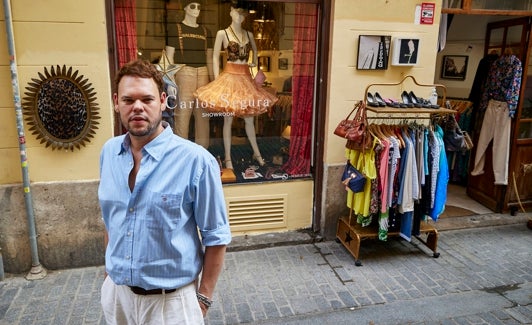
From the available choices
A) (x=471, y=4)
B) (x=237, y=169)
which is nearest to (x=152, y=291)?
(x=237, y=169)

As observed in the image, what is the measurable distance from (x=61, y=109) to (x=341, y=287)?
3.21 m

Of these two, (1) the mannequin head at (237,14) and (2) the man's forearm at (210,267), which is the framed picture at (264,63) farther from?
(2) the man's forearm at (210,267)

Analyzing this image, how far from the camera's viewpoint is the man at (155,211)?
1947mm

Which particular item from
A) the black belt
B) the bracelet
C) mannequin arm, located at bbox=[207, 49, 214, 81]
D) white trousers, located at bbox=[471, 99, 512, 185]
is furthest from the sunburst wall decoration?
white trousers, located at bbox=[471, 99, 512, 185]

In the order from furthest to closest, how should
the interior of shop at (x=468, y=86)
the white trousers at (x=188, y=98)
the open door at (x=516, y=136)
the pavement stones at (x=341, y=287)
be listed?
1. the interior of shop at (x=468, y=86)
2. the open door at (x=516, y=136)
3. the white trousers at (x=188, y=98)
4. the pavement stones at (x=341, y=287)

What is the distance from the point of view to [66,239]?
13.6ft

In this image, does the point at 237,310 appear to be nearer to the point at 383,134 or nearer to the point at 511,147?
the point at 383,134

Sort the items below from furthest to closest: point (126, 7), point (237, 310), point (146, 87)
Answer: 1. point (126, 7)
2. point (237, 310)
3. point (146, 87)

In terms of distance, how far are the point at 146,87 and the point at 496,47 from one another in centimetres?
588

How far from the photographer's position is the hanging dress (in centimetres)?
461

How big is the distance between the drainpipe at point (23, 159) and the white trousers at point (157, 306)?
2.25 metres

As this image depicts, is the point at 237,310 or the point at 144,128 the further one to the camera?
the point at 237,310

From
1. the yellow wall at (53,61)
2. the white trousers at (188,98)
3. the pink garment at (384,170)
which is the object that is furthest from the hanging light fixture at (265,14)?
the pink garment at (384,170)

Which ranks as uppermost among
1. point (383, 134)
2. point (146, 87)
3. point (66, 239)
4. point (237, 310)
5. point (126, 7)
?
point (126, 7)
